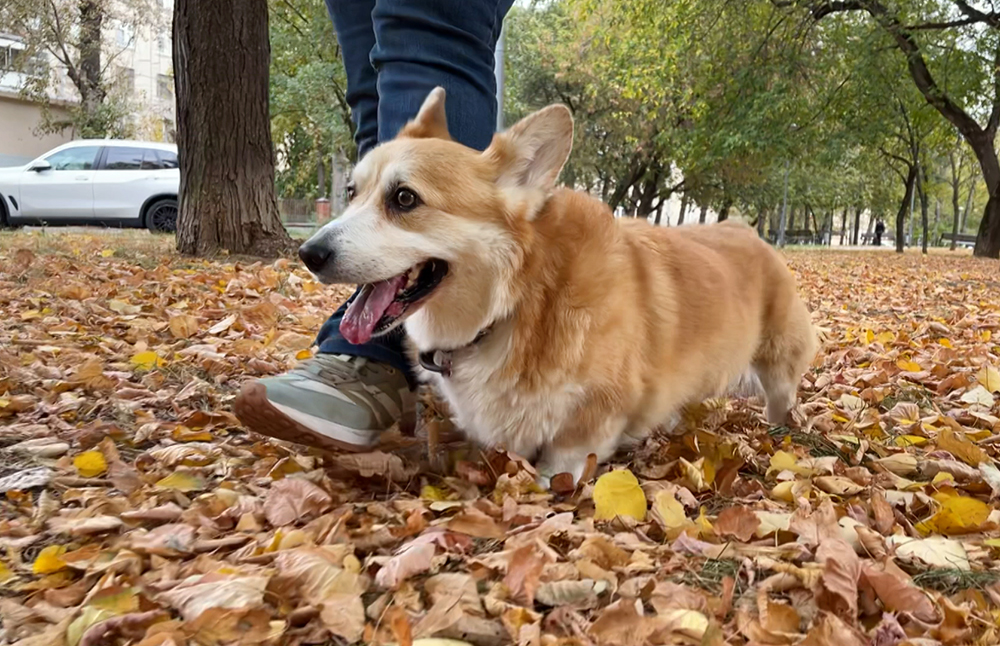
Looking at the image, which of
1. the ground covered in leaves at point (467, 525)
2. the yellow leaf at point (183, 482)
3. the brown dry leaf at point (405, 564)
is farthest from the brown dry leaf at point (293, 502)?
the brown dry leaf at point (405, 564)

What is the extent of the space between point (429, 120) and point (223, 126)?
14.4 ft

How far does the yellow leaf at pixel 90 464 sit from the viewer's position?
187 cm

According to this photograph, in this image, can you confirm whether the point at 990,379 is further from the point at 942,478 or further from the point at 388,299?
the point at 388,299

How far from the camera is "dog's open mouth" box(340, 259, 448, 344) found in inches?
73.7

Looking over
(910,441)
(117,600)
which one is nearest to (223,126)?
(117,600)

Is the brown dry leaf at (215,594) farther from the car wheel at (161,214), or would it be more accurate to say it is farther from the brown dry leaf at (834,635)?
the car wheel at (161,214)

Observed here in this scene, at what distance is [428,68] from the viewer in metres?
2.16

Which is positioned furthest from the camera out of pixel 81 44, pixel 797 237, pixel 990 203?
pixel 797 237

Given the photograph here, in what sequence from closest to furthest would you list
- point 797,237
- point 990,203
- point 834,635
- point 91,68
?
point 834,635, point 990,203, point 91,68, point 797,237

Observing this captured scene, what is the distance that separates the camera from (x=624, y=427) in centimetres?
214

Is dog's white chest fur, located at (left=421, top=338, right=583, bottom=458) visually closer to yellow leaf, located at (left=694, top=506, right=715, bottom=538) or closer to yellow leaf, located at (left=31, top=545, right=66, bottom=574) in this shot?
yellow leaf, located at (left=694, top=506, right=715, bottom=538)

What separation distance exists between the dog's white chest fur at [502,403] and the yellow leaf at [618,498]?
0.25m

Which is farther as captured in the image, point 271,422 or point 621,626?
point 271,422

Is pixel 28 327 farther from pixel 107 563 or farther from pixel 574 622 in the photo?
pixel 574 622
